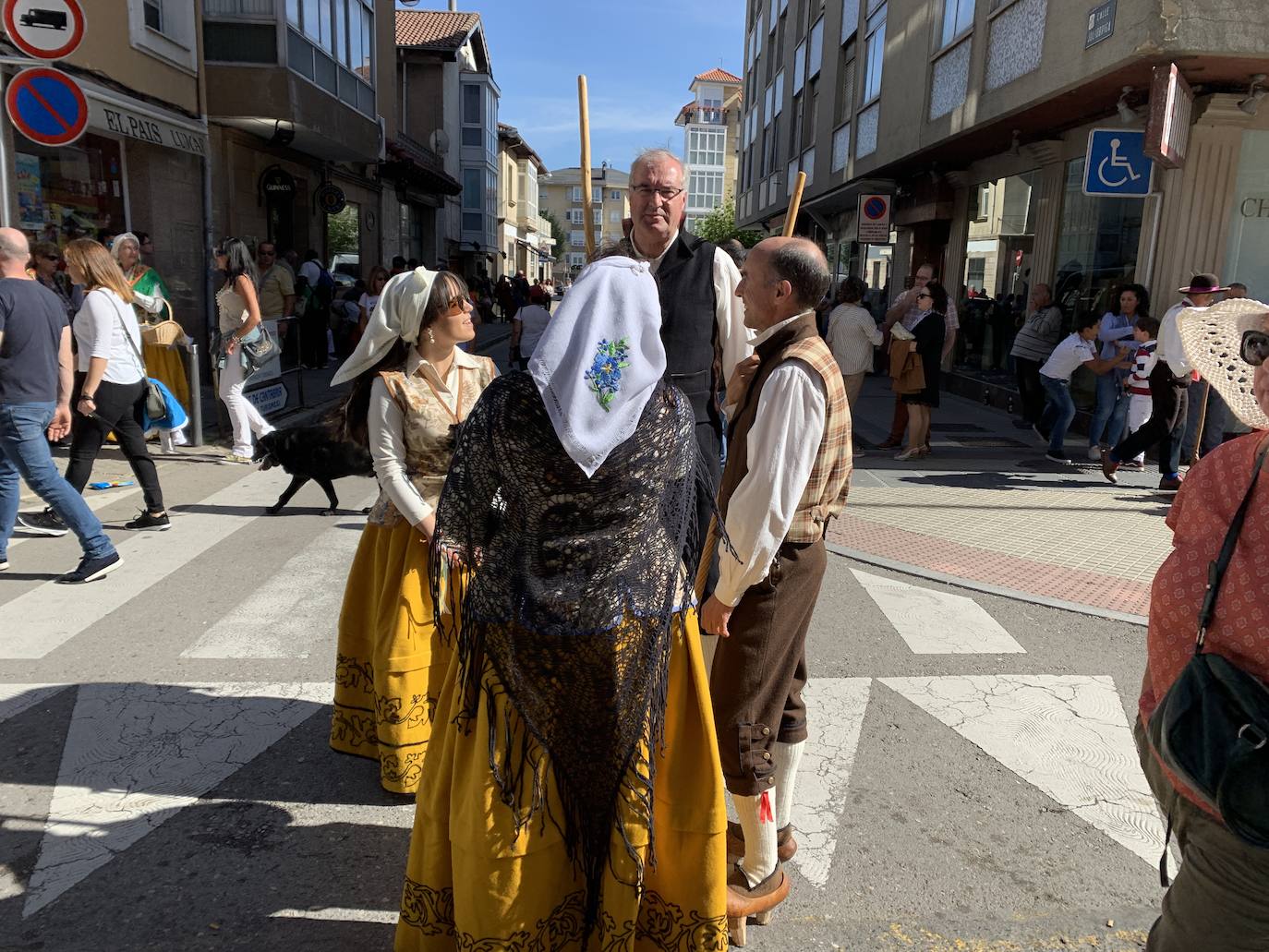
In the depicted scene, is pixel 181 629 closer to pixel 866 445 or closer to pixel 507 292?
pixel 866 445

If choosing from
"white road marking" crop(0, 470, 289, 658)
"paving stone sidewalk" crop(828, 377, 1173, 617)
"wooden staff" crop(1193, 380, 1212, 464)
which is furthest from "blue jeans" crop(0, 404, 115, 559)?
"wooden staff" crop(1193, 380, 1212, 464)

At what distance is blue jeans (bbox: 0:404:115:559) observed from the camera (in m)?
5.30

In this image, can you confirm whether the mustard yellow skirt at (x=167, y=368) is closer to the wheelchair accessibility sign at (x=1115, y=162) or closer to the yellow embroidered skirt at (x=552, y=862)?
the yellow embroidered skirt at (x=552, y=862)

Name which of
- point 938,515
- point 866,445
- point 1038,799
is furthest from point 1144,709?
point 866,445

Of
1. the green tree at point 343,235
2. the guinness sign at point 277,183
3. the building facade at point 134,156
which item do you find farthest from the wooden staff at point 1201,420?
the green tree at point 343,235

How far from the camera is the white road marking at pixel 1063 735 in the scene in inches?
132

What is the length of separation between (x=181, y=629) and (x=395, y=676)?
7.17 ft

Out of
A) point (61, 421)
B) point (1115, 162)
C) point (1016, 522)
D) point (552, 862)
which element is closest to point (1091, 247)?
point (1115, 162)

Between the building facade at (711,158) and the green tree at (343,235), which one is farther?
the building facade at (711,158)

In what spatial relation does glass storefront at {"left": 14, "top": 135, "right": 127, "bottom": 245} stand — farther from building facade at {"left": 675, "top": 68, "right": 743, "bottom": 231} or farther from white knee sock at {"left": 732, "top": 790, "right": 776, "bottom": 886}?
building facade at {"left": 675, "top": 68, "right": 743, "bottom": 231}

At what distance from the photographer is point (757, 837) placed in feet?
8.77

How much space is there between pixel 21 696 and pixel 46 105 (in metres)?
5.19

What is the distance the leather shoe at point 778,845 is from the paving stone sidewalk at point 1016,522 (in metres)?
3.25

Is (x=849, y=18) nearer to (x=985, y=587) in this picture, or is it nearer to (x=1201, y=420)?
(x=1201, y=420)
